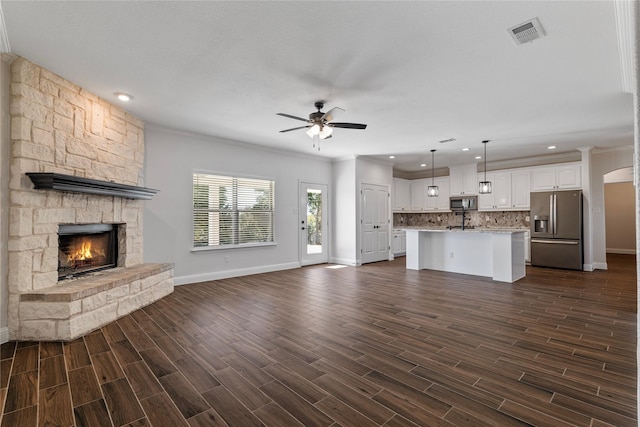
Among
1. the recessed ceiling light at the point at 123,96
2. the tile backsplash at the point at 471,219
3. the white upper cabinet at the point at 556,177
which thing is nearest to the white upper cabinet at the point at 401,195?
→ the tile backsplash at the point at 471,219

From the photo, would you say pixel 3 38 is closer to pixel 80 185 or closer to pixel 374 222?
pixel 80 185

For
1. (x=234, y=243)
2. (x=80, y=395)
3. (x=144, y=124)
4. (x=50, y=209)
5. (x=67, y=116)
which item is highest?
(x=144, y=124)

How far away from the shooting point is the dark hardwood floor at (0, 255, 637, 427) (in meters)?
1.89

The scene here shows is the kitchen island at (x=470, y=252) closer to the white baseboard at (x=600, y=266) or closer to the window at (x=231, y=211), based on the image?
the white baseboard at (x=600, y=266)

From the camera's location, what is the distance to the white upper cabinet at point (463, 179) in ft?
28.4

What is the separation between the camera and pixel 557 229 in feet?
22.8

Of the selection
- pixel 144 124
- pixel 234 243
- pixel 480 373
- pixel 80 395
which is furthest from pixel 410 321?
pixel 144 124

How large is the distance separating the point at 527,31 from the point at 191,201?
5.27 meters

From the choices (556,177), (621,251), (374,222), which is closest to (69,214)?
(374,222)

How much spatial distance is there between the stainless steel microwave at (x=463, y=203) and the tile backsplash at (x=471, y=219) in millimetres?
453

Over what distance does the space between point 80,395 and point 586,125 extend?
7.43m

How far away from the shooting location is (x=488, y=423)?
1783 mm

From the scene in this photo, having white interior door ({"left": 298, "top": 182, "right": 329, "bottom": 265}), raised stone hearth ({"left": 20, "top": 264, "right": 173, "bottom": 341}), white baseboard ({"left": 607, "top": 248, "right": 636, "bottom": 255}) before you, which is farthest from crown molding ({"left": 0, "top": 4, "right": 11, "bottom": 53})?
white baseboard ({"left": 607, "top": 248, "right": 636, "bottom": 255})

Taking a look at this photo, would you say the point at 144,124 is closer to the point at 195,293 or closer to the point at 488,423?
the point at 195,293
